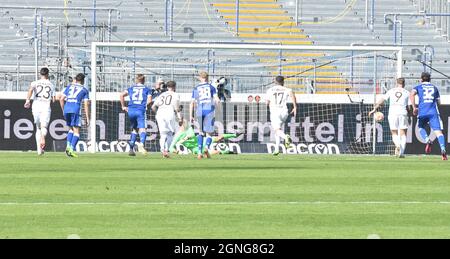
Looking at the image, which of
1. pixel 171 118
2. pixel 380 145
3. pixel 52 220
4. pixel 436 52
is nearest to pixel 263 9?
pixel 436 52

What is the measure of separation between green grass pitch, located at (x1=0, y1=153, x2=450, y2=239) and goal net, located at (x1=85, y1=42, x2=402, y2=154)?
8364 millimetres

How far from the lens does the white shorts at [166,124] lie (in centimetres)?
3086

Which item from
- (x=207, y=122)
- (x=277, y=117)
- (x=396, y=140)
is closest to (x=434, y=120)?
(x=396, y=140)

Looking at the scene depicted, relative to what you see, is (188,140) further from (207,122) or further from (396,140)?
(396,140)

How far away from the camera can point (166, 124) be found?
1224 inches

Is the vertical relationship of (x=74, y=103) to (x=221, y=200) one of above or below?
above

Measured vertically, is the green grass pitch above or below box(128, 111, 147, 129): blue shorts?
below

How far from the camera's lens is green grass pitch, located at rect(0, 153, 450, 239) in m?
13.3

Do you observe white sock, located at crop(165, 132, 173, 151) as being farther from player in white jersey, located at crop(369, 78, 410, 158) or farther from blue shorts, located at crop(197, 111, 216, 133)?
player in white jersey, located at crop(369, 78, 410, 158)

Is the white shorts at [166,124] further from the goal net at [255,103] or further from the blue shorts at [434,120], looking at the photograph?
the blue shorts at [434,120]

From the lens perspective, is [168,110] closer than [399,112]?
Yes

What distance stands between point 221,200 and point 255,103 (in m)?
18.2

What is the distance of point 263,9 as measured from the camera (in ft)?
145

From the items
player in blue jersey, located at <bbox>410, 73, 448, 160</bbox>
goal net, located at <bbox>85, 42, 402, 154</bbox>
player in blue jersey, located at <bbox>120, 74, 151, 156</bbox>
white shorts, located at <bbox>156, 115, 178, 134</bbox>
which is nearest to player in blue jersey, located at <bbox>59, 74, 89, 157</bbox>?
player in blue jersey, located at <bbox>120, 74, 151, 156</bbox>
